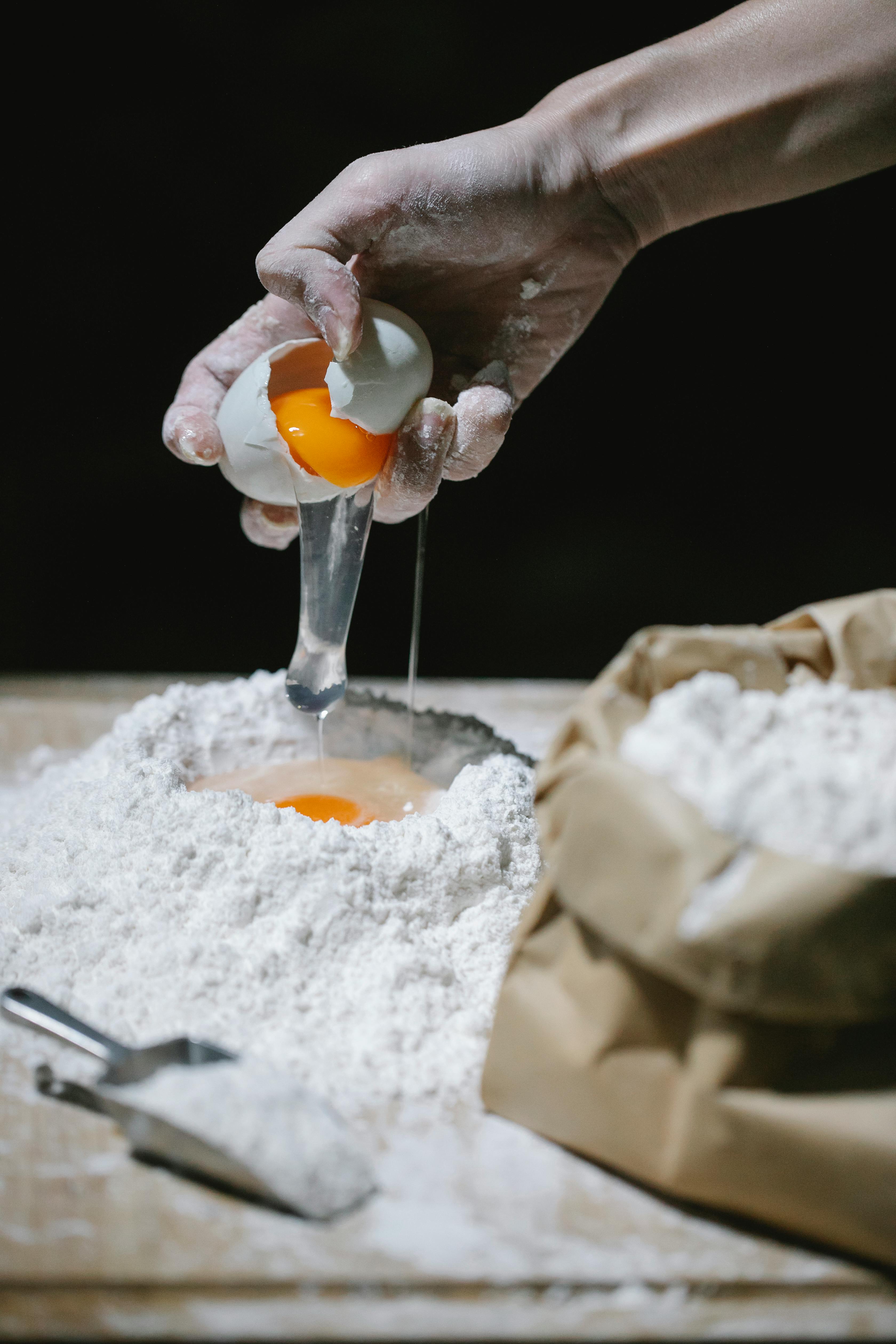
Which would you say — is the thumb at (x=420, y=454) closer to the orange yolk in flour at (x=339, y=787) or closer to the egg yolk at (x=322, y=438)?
the egg yolk at (x=322, y=438)

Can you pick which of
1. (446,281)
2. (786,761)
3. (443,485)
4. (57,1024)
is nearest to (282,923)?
(57,1024)

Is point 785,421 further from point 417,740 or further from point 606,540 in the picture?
point 417,740

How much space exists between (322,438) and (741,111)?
54 centimetres

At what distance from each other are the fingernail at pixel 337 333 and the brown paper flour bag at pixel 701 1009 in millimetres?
433

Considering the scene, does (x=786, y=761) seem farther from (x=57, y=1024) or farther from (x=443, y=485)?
(x=443, y=485)

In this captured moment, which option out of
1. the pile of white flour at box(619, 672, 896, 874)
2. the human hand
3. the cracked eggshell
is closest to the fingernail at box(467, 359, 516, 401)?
the human hand

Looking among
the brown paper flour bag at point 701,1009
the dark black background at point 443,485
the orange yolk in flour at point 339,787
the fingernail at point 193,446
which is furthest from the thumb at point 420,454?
the dark black background at point 443,485

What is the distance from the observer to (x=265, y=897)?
78 cm

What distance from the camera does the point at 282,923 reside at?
2.51 feet

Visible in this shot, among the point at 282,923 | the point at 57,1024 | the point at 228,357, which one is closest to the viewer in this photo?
the point at 57,1024

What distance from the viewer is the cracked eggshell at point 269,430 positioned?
0.96 metres

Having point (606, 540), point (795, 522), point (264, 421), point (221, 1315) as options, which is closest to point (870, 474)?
point (795, 522)

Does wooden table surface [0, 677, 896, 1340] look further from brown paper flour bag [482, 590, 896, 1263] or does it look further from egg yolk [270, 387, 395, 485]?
egg yolk [270, 387, 395, 485]

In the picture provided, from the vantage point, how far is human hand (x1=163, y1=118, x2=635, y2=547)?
0.98 metres
